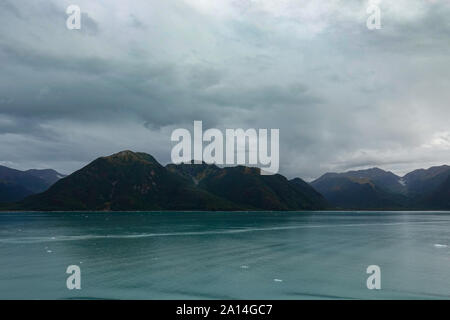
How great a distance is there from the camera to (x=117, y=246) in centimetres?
8569

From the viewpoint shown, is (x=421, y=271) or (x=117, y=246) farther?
(x=117, y=246)

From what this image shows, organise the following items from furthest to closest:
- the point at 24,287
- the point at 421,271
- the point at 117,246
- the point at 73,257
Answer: the point at 117,246, the point at 73,257, the point at 421,271, the point at 24,287

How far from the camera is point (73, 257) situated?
226ft
